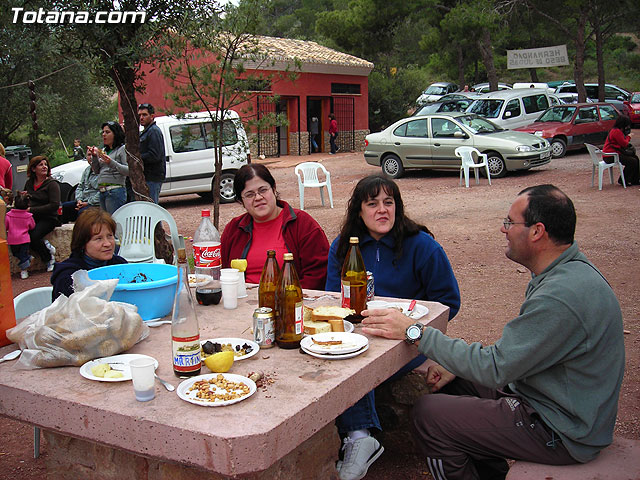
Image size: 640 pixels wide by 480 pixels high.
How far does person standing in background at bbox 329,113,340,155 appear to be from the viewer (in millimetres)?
24766

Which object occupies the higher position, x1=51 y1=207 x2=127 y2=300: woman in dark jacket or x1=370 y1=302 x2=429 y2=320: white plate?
x1=51 y1=207 x2=127 y2=300: woman in dark jacket

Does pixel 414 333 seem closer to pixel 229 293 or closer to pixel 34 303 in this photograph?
pixel 229 293

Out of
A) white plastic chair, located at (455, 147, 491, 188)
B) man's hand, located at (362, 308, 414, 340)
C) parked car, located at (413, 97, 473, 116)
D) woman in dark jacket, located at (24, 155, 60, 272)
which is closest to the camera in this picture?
man's hand, located at (362, 308, 414, 340)

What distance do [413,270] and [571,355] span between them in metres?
1.28

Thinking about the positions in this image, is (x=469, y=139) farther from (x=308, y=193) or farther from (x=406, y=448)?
(x=406, y=448)

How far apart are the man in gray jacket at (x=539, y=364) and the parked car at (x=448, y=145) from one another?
1235 centimetres

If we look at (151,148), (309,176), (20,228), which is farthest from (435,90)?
(20,228)

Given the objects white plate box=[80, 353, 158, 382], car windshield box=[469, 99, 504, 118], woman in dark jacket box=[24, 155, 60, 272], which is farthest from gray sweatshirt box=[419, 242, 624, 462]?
car windshield box=[469, 99, 504, 118]

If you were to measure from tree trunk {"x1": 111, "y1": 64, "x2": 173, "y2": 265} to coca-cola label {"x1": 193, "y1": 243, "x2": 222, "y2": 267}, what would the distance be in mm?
3708

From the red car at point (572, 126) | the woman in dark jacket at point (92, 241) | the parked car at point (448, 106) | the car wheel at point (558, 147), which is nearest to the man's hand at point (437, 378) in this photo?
the woman in dark jacket at point (92, 241)

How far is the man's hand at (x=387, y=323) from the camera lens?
108 inches

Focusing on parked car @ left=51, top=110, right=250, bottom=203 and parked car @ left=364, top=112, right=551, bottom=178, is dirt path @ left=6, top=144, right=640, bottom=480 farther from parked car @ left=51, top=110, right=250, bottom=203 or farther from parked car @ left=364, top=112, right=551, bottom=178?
parked car @ left=51, top=110, right=250, bottom=203

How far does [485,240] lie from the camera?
903cm

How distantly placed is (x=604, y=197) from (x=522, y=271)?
5329 millimetres
